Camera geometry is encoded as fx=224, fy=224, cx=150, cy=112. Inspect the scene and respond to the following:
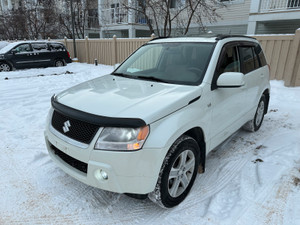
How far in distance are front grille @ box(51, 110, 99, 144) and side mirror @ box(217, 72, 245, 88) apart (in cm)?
157

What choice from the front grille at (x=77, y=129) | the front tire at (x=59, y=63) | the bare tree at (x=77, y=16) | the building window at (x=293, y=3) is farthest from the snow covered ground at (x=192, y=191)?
the bare tree at (x=77, y=16)

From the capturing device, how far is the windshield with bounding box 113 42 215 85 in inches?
112

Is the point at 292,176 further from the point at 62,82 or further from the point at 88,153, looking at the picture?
the point at 62,82

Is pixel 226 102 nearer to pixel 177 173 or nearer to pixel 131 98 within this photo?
pixel 177 173

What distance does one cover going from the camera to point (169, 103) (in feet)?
7.19

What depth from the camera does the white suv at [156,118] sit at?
6.51 feet

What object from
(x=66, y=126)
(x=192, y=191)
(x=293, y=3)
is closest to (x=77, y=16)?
(x=293, y=3)

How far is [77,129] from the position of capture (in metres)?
2.18

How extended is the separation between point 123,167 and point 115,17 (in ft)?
67.0

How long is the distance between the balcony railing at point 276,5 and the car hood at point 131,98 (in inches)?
485

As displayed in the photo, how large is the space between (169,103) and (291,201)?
72.1 inches

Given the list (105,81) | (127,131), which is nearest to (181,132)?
(127,131)

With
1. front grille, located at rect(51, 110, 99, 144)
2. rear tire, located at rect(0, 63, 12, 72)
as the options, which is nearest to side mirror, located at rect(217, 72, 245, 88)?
front grille, located at rect(51, 110, 99, 144)

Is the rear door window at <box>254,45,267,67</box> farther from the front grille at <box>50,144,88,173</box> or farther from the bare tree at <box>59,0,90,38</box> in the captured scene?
the bare tree at <box>59,0,90,38</box>
